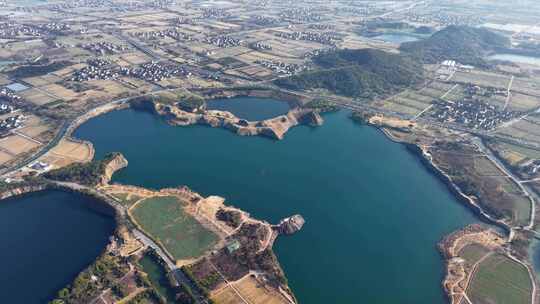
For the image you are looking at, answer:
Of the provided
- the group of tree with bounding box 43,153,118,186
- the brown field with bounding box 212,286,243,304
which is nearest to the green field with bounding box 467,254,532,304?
the brown field with bounding box 212,286,243,304

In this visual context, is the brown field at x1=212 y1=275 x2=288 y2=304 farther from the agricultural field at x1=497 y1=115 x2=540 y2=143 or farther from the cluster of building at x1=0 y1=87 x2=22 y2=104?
the cluster of building at x1=0 y1=87 x2=22 y2=104

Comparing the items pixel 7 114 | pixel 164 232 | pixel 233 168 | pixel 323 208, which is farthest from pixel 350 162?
pixel 7 114

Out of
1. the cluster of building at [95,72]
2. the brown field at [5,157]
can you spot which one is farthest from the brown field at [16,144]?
the cluster of building at [95,72]

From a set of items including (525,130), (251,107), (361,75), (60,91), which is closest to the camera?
(525,130)

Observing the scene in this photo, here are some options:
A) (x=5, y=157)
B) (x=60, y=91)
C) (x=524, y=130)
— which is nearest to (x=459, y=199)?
(x=524, y=130)

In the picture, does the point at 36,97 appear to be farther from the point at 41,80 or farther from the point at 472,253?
the point at 472,253
